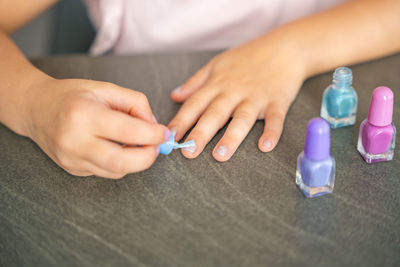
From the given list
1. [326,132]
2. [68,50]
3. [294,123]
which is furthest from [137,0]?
[326,132]

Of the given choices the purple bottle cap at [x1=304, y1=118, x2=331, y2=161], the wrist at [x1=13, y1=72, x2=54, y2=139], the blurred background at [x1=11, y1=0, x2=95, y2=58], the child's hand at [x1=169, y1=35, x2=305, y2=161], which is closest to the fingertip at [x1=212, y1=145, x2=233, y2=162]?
the child's hand at [x1=169, y1=35, x2=305, y2=161]

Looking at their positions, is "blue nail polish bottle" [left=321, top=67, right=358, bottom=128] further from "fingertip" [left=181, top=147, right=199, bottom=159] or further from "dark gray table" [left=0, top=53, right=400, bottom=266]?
"fingertip" [left=181, top=147, right=199, bottom=159]

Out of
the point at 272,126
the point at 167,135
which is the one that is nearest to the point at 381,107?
the point at 272,126

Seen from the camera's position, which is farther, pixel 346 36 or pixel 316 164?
pixel 346 36

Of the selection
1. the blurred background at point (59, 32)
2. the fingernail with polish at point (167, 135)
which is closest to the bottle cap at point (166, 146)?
the fingernail with polish at point (167, 135)

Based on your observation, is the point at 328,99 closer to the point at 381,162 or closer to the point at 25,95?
the point at 381,162

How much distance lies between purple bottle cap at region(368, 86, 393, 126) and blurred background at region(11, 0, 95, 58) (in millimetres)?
774

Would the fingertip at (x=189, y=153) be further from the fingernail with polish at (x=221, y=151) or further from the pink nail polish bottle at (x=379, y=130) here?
the pink nail polish bottle at (x=379, y=130)

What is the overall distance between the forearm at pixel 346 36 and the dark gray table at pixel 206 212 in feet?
A: 0.46

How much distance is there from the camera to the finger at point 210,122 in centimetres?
52

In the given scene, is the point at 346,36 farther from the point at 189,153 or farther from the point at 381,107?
the point at 189,153

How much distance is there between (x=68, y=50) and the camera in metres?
1.04

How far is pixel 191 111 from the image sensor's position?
581 mm

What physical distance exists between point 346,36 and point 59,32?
730 millimetres
